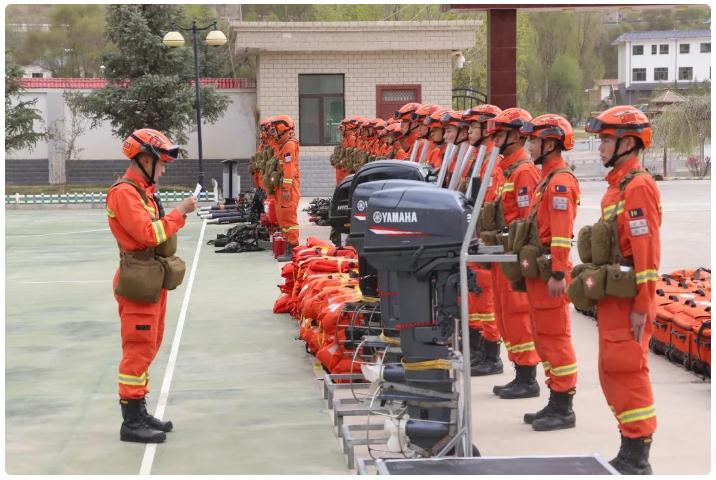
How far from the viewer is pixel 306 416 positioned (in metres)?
8.59

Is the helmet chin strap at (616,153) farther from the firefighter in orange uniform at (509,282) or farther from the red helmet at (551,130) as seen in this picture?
the firefighter in orange uniform at (509,282)

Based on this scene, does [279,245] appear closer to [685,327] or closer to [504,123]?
[685,327]

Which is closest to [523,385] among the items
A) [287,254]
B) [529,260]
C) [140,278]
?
[529,260]

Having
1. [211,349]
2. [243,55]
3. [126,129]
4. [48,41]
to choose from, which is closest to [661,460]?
[211,349]

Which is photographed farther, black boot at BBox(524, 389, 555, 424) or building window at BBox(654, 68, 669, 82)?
building window at BBox(654, 68, 669, 82)

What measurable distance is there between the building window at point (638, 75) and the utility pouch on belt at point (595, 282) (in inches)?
4314

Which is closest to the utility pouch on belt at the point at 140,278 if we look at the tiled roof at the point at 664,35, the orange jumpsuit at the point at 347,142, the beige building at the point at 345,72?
the orange jumpsuit at the point at 347,142

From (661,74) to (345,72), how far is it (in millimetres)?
83011

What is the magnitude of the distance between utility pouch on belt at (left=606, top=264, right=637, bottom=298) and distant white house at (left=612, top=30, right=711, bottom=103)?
4199 inches

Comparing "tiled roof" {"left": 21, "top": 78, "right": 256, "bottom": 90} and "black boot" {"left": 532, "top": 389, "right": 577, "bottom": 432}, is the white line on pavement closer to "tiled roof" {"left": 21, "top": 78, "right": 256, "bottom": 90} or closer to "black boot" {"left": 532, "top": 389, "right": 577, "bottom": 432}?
"black boot" {"left": 532, "top": 389, "right": 577, "bottom": 432}

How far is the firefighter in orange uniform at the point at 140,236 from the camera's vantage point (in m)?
7.63

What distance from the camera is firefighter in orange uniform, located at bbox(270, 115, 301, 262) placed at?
17.6 m

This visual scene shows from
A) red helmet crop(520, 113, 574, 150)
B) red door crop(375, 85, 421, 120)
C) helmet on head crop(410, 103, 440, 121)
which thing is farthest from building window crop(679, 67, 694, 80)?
red helmet crop(520, 113, 574, 150)

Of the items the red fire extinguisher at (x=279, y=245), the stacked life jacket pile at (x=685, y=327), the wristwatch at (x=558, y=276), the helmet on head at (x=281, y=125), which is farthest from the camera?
the red fire extinguisher at (x=279, y=245)
